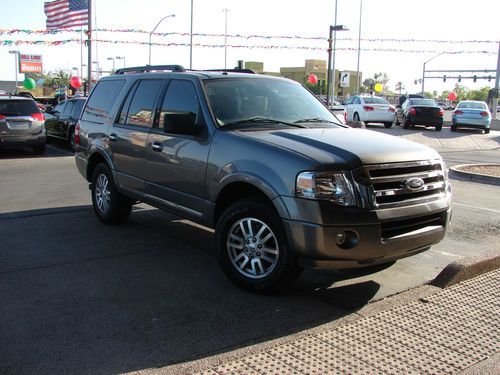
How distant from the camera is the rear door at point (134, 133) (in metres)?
5.99

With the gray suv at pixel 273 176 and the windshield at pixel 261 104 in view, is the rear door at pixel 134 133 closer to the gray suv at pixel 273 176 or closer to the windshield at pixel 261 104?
the gray suv at pixel 273 176

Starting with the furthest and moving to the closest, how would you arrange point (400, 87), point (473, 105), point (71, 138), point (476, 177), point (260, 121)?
1. point (400, 87)
2. point (473, 105)
3. point (71, 138)
4. point (476, 177)
5. point (260, 121)

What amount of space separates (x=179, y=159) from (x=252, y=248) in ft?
4.42

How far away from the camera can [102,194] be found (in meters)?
7.05

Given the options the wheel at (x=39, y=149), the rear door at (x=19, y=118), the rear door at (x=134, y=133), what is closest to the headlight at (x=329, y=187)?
the rear door at (x=134, y=133)

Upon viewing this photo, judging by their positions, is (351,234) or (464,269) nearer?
(351,234)

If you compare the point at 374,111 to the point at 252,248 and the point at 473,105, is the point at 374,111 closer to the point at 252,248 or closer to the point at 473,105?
the point at 473,105

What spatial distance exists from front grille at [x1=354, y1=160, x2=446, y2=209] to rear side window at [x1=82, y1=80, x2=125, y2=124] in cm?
387

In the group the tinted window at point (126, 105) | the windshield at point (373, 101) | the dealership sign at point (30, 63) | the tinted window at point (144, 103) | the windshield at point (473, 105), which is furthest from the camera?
the dealership sign at point (30, 63)

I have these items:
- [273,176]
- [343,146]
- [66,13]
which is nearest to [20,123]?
[273,176]

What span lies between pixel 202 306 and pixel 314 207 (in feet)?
4.13

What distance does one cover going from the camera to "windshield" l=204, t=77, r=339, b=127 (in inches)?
205

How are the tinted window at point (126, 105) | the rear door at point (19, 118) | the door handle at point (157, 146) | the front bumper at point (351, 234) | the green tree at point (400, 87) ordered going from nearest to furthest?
1. the front bumper at point (351, 234)
2. the door handle at point (157, 146)
3. the tinted window at point (126, 105)
4. the rear door at point (19, 118)
5. the green tree at point (400, 87)

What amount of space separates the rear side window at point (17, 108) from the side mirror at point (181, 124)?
11.2 metres
